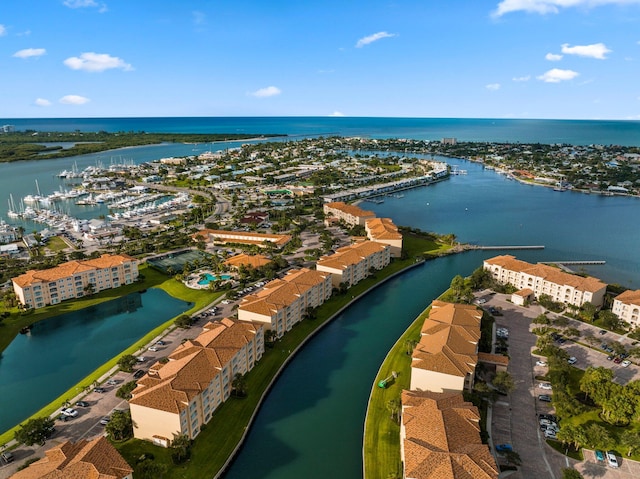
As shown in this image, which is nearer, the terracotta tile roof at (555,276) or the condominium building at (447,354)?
the condominium building at (447,354)

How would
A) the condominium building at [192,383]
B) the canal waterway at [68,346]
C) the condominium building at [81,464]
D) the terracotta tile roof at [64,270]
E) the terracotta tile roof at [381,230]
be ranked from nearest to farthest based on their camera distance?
1. the condominium building at [81,464]
2. the condominium building at [192,383]
3. the canal waterway at [68,346]
4. the terracotta tile roof at [64,270]
5. the terracotta tile roof at [381,230]

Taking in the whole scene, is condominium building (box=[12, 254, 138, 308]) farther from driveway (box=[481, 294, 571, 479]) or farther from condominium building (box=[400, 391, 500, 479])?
driveway (box=[481, 294, 571, 479])

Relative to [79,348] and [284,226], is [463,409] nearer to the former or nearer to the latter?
[79,348]

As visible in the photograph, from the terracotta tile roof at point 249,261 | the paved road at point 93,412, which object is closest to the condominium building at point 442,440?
the paved road at point 93,412

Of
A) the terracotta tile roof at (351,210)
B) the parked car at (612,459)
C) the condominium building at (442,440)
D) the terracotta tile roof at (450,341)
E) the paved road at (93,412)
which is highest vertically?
the terracotta tile roof at (351,210)

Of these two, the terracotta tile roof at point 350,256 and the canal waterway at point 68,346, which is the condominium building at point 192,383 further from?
the terracotta tile roof at point 350,256

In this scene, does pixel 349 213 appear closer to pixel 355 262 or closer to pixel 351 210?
pixel 351 210

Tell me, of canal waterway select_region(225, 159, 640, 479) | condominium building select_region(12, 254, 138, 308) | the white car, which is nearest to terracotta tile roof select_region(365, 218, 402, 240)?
canal waterway select_region(225, 159, 640, 479)
